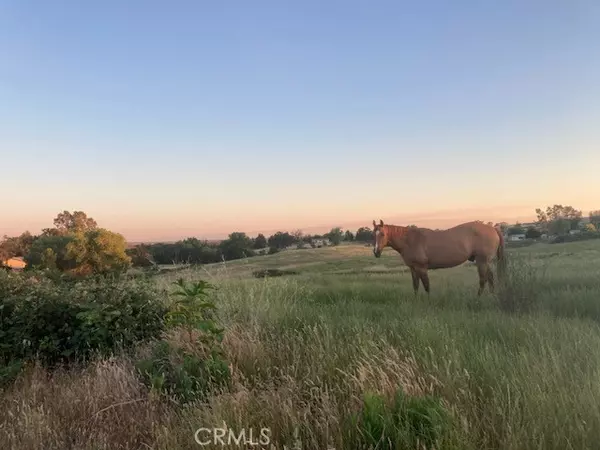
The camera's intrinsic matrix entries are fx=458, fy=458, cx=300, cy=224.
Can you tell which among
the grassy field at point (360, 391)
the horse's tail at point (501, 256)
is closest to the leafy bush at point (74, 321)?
the grassy field at point (360, 391)

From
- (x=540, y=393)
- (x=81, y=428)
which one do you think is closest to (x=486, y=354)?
(x=540, y=393)

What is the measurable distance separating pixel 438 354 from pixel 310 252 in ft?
145

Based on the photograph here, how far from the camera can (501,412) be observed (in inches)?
111

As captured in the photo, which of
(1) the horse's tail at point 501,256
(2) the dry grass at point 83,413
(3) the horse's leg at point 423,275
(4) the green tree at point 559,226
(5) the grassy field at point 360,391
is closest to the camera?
(5) the grassy field at point 360,391

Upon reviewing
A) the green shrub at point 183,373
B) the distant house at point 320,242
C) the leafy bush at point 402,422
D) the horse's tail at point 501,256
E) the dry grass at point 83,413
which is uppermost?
the horse's tail at point 501,256

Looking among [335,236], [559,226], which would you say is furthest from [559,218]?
[335,236]

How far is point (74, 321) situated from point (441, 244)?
8.71 meters

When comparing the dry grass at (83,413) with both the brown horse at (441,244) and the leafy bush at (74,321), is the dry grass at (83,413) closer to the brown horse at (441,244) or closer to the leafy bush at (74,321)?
the leafy bush at (74,321)

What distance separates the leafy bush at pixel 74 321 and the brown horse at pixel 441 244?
21.2 feet

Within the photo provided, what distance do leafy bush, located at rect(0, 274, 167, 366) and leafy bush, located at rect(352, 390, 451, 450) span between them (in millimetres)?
3894

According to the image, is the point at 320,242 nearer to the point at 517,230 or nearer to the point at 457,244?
the point at 517,230

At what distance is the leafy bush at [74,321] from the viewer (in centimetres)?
579

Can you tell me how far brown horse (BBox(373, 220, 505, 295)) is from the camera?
11.4m

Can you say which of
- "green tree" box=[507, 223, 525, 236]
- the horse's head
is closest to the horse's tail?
the horse's head
